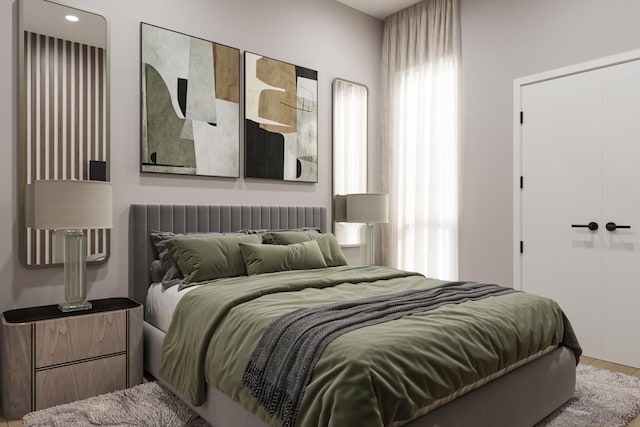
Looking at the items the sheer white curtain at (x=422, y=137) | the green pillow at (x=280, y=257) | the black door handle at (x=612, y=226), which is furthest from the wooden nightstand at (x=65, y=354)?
the black door handle at (x=612, y=226)

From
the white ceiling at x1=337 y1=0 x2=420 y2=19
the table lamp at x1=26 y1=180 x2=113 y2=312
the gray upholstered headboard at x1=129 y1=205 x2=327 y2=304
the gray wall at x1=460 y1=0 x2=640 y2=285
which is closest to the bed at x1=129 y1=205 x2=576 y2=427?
the gray upholstered headboard at x1=129 y1=205 x2=327 y2=304

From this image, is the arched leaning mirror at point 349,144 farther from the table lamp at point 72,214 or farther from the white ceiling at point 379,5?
the table lamp at point 72,214

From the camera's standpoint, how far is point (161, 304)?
9.02 ft

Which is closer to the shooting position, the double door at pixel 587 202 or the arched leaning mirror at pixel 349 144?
the double door at pixel 587 202

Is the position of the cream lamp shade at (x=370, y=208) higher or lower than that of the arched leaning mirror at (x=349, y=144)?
lower

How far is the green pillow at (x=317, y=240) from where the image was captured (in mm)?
3422

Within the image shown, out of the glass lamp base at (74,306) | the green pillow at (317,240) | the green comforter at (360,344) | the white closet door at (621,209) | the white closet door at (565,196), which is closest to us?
the green comforter at (360,344)

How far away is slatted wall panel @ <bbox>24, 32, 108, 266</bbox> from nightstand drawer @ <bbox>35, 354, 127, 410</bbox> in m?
0.74

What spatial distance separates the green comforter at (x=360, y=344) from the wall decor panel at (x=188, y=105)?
1098 mm

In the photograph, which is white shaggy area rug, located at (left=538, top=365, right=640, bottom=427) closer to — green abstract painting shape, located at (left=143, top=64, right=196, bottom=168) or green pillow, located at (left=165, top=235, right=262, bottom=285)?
green pillow, located at (left=165, top=235, right=262, bottom=285)

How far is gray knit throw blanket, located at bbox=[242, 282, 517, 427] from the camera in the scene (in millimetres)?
1597

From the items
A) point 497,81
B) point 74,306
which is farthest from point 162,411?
point 497,81

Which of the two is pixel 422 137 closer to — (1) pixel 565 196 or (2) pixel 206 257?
(1) pixel 565 196

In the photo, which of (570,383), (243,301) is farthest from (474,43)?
(243,301)
